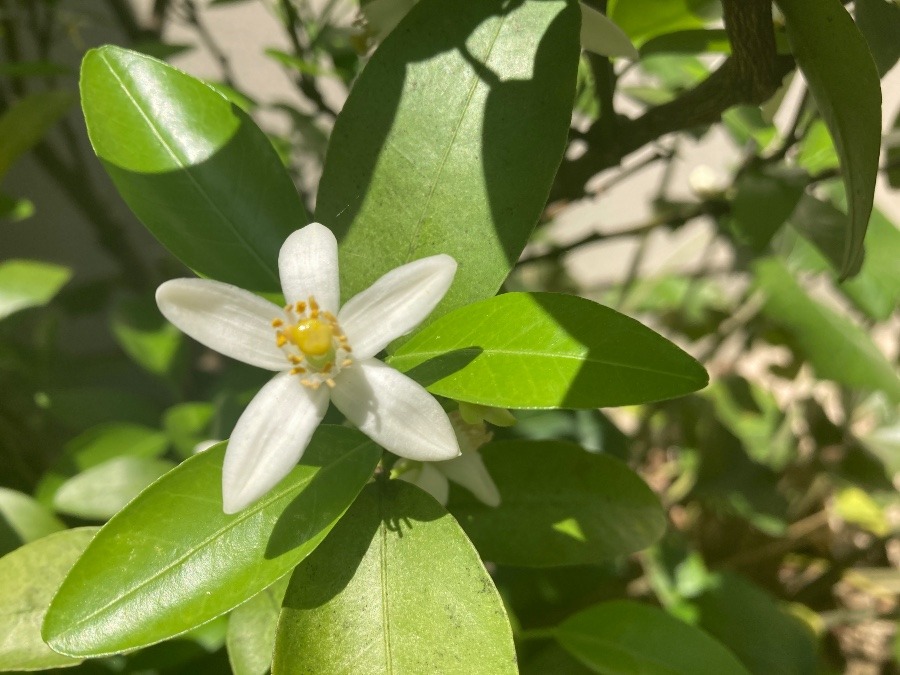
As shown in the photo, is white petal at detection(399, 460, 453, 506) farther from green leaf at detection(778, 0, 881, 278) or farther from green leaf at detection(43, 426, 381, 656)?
green leaf at detection(778, 0, 881, 278)

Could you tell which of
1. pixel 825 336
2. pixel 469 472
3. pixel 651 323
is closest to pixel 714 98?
pixel 469 472

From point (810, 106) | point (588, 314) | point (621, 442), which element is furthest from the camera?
point (621, 442)

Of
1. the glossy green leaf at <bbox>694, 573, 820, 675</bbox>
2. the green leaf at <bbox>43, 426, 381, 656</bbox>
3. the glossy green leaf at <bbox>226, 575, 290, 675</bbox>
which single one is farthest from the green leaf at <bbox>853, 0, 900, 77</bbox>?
the glossy green leaf at <bbox>694, 573, 820, 675</bbox>

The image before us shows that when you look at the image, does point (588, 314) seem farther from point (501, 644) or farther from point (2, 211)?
point (2, 211)

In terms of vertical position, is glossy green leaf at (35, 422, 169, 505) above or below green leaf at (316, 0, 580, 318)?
below

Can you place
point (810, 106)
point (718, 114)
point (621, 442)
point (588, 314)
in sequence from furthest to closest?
point (621, 442) < point (810, 106) < point (718, 114) < point (588, 314)

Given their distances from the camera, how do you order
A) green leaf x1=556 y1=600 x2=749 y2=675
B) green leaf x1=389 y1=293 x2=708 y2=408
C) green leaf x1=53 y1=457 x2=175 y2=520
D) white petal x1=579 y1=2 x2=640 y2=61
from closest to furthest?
1. green leaf x1=389 y1=293 x2=708 y2=408
2. white petal x1=579 y1=2 x2=640 y2=61
3. green leaf x1=556 y1=600 x2=749 y2=675
4. green leaf x1=53 y1=457 x2=175 y2=520

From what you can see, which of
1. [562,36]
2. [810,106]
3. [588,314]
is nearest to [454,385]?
[588,314]
